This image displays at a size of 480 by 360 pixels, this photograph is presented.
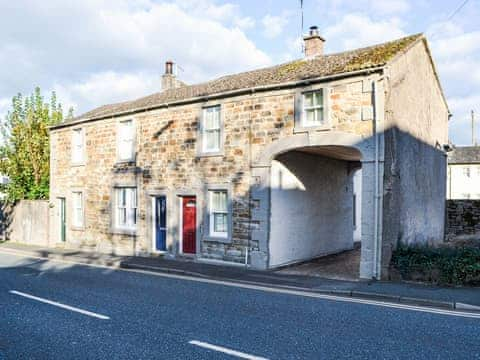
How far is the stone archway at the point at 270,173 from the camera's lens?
37.6 ft

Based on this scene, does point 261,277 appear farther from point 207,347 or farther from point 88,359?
point 88,359

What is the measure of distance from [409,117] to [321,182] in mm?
4053

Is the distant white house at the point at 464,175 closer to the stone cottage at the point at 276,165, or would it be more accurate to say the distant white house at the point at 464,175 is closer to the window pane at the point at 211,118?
the stone cottage at the point at 276,165

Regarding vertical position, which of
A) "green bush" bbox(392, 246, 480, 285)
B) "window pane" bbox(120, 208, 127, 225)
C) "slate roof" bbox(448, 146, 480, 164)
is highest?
"slate roof" bbox(448, 146, 480, 164)

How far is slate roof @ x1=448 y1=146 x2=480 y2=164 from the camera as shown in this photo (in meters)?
50.8

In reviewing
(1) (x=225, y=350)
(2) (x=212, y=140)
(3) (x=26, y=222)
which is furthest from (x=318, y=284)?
(3) (x=26, y=222)

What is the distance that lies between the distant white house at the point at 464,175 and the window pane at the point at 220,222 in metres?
43.2

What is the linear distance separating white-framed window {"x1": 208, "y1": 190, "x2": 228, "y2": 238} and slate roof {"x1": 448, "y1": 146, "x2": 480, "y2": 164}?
1735 inches

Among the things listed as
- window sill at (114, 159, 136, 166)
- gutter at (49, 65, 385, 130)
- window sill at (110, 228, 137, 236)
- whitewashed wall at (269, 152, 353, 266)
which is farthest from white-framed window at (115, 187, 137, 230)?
whitewashed wall at (269, 152, 353, 266)

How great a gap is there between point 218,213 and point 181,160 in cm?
254

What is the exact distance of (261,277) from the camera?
11.8 metres

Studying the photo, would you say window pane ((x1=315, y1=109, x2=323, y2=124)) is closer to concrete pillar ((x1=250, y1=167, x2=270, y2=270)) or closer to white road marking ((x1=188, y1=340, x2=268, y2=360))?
concrete pillar ((x1=250, y1=167, x2=270, y2=270))

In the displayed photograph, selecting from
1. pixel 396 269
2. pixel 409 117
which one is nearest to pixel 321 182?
pixel 409 117

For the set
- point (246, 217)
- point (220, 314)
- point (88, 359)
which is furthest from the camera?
point (246, 217)
